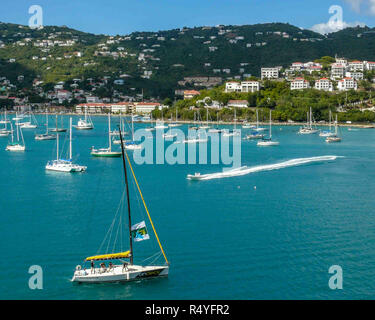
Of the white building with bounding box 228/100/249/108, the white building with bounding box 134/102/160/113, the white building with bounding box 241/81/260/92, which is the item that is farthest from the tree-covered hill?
the white building with bounding box 228/100/249/108

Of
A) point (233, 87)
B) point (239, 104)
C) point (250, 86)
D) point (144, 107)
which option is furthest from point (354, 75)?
point (144, 107)

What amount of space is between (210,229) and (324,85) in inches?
1915

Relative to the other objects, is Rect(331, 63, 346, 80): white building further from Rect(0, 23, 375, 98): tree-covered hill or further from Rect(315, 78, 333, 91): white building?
Rect(0, 23, 375, 98): tree-covered hill

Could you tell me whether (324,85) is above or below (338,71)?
below

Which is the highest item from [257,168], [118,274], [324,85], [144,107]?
[324,85]

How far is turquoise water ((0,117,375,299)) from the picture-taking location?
8.90 meters

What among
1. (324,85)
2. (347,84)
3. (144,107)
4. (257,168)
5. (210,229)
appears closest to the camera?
(210,229)

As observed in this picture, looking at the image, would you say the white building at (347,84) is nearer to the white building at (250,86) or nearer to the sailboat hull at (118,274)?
the white building at (250,86)

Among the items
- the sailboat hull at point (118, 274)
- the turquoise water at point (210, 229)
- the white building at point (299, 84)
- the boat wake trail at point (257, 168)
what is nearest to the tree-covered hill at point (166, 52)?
the white building at point (299, 84)

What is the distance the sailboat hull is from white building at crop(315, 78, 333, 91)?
5138 centimetres

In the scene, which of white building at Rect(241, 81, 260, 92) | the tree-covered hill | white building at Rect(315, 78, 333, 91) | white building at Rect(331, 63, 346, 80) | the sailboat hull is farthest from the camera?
the tree-covered hill

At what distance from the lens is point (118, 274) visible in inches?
352

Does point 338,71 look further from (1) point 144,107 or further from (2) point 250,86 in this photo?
(1) point 144,107

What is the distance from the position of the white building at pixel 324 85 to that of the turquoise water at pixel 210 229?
37.5 meters
